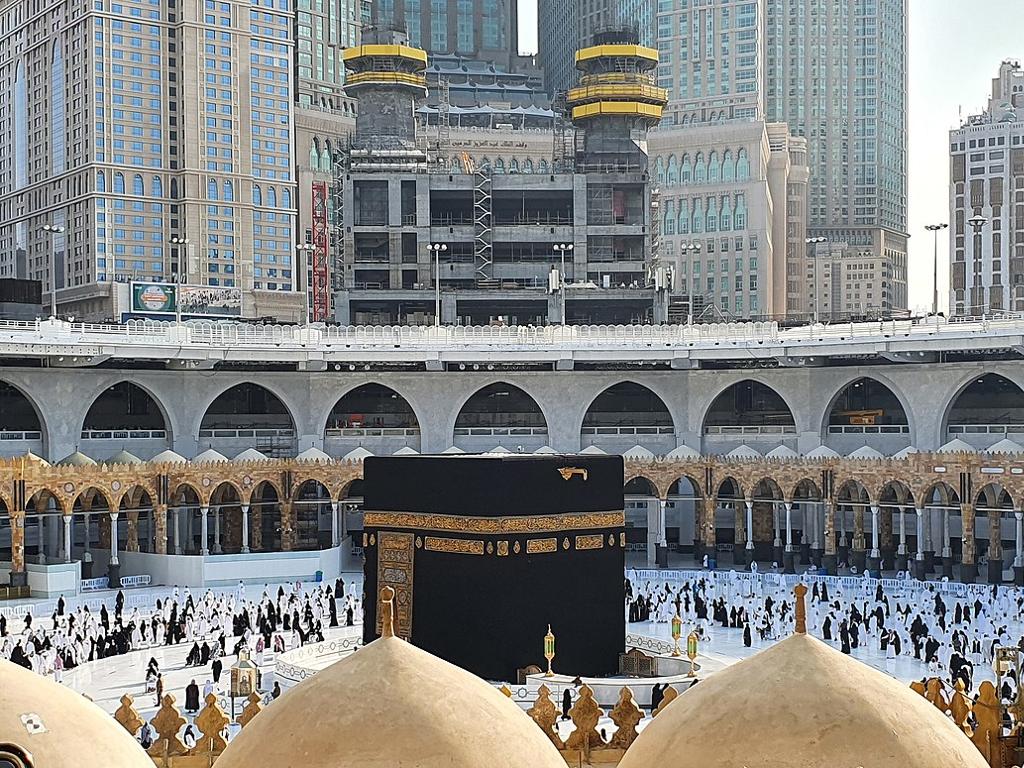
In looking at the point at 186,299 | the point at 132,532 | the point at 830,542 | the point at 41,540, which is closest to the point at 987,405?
the point at 830,542

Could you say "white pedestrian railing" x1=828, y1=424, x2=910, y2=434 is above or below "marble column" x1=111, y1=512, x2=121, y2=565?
A: above

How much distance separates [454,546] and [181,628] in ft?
27.0

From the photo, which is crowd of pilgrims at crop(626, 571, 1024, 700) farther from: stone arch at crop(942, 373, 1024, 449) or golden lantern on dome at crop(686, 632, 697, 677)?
stone arch at crop(942, 373, 1024, 449)

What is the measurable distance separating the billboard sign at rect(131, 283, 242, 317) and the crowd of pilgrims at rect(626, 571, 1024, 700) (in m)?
22.9

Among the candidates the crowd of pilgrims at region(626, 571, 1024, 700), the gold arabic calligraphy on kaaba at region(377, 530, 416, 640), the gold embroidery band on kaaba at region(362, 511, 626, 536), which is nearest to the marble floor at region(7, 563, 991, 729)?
the crowd of pilgrims at region(626, 571, 1024, 700)

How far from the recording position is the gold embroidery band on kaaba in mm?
21453

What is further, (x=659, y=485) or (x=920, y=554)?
(x=659, y=485)

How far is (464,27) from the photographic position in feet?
365

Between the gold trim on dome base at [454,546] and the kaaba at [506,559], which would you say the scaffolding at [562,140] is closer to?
the kaaba at [506,559]

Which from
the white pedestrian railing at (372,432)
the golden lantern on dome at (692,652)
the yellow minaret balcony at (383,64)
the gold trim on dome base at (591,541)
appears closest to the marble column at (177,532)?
the white pedestrian railing at (372,432)

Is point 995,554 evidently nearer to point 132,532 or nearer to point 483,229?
point 132,532

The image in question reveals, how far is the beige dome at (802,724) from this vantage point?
571 centimetres

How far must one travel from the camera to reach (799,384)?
4219cm

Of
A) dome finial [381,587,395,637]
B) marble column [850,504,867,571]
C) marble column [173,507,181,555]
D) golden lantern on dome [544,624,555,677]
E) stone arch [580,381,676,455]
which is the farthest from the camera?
Answer: stone arch [580,381,676,455]
